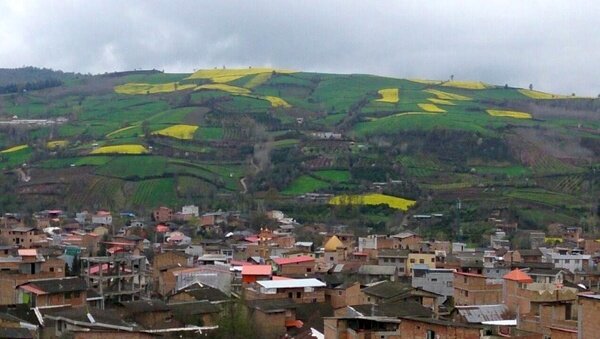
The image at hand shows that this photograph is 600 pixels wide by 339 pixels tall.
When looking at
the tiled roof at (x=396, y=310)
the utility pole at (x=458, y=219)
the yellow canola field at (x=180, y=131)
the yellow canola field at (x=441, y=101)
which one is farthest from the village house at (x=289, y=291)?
the yellow canola field at (x=441, y=101)

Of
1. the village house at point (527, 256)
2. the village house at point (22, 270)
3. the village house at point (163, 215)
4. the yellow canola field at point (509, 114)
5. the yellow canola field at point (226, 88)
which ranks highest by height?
the yellow canola field at point (226, 88)

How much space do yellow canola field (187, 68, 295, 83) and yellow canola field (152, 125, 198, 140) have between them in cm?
3292

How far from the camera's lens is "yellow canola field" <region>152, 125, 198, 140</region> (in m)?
71.9

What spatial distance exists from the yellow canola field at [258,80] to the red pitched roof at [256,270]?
7242 cm

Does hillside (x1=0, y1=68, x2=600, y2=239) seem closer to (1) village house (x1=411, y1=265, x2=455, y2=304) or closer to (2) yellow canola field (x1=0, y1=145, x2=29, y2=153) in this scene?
(2) yellow canola field (x1=0, y1=145, x2=29, y2=153)

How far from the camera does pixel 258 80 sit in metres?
107

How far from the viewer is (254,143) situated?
71.2m

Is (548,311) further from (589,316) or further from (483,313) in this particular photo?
(483,313)

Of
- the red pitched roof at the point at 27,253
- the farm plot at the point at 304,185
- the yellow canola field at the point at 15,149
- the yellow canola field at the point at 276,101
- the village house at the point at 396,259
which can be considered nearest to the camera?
the red pitched roof at the point at 27,253

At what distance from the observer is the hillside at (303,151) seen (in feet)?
192

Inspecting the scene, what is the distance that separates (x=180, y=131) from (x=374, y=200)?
885 inches

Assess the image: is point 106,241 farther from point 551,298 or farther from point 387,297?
point 551,298

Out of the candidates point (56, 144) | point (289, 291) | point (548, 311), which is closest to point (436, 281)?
point (289, 291)

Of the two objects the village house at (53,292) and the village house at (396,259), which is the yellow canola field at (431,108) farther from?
the village house at (53,292)
